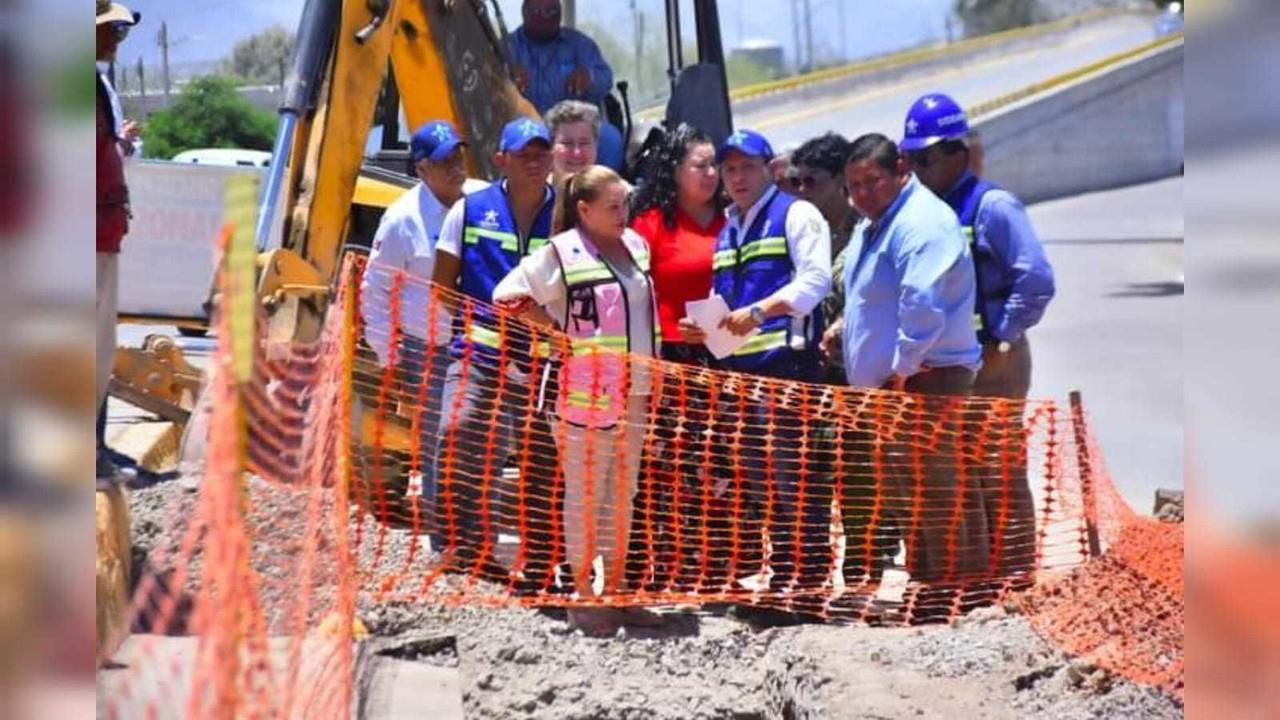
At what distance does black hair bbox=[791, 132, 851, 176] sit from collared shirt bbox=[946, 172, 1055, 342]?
1043 mm

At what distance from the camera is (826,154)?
8.38 metres

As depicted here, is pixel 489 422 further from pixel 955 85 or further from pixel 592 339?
pixel 955 85

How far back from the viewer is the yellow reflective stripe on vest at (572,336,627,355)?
265 inches

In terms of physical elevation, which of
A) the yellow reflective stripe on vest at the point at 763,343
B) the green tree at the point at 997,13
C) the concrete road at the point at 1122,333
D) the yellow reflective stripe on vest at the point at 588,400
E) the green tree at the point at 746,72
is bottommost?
the concrete road at the point at 1122,333

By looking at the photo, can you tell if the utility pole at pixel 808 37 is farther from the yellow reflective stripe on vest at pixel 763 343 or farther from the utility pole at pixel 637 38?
the yellow reflective stripe on vest at pixel 763 343

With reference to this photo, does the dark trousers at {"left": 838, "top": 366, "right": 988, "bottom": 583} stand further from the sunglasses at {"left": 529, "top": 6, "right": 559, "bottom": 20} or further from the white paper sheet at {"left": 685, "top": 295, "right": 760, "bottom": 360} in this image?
the sunglasses at {"left": 529, "top": 6, "right": 559, "bottom": 20}

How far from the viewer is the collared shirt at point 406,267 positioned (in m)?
7.04

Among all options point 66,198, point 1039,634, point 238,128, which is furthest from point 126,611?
point 238,128

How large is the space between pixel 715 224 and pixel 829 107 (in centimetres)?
4171

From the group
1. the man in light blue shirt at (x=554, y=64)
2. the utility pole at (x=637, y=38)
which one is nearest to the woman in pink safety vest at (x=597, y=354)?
the man in light blue shirt at (x=554, y=64)

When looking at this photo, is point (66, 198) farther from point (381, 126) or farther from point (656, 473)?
point (381, 126)

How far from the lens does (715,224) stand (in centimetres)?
733

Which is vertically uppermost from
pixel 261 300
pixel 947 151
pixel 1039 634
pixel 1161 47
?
pixel 1161 47

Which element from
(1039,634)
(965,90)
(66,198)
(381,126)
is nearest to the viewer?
(66,198)
